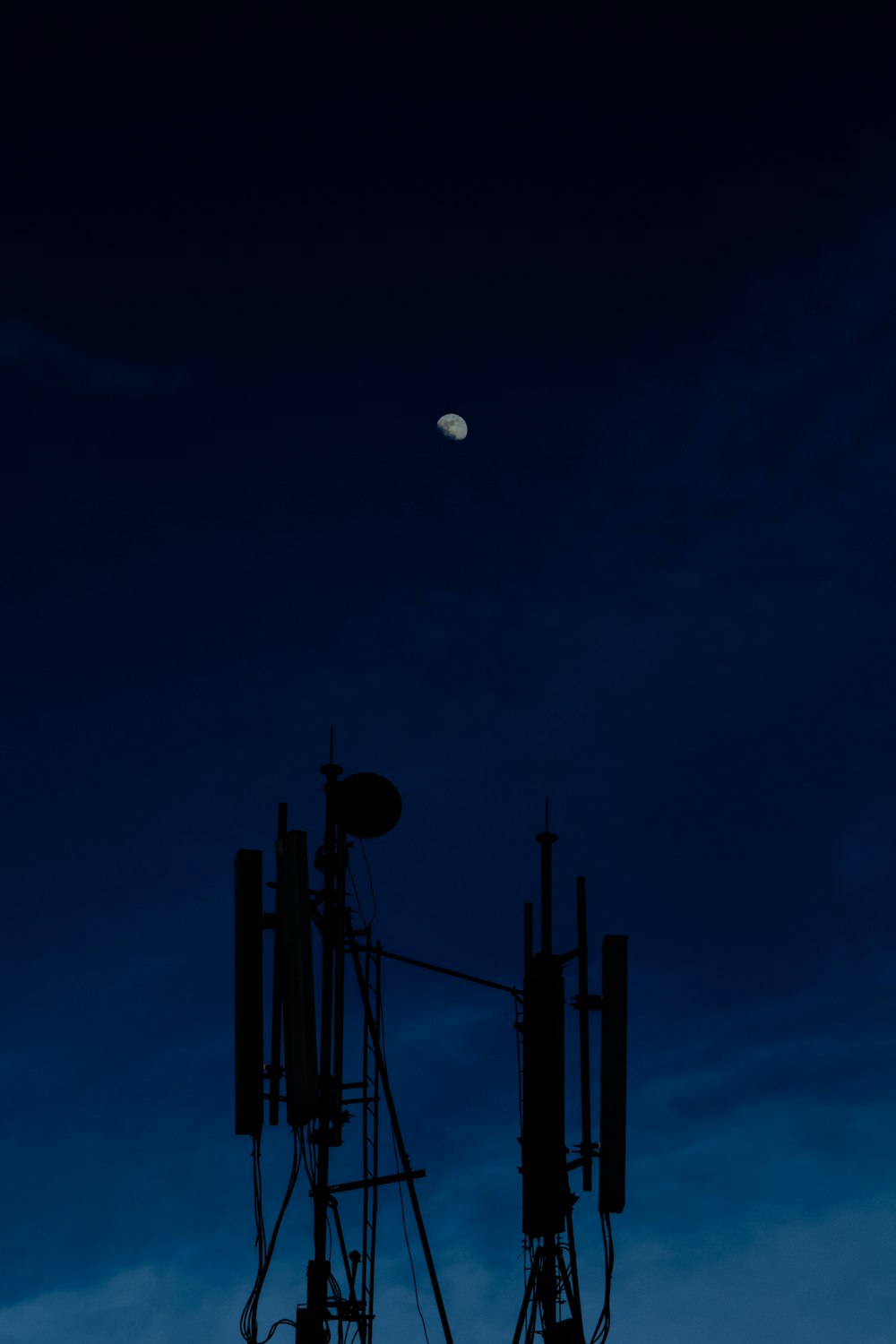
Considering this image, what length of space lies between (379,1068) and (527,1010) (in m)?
2.46

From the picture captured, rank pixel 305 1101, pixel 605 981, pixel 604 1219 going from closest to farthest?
pixel 305 1101 → pixel 604 1219 → pixel 605 981

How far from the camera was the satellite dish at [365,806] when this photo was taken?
75.5 feet

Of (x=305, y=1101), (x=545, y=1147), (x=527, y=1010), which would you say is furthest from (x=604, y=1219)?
(x=305, y=1101)

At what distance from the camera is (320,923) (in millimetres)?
22562

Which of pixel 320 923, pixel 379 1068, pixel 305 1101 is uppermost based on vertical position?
pixel 320 923

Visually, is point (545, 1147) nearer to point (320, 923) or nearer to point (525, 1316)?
point (525, 1316)

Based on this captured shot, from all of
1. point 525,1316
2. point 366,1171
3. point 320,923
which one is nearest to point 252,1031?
point 320,923

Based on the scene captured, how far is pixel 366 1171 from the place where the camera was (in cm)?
2291

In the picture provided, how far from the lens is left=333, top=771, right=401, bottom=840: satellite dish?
23.0m

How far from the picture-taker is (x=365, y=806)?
23.2m

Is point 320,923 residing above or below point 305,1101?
above

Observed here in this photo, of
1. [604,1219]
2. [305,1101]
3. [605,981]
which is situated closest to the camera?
[305,1101]

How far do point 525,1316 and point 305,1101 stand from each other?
5159mm

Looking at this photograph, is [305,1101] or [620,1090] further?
[620,1090]
